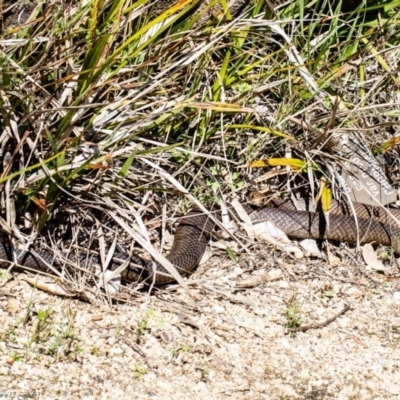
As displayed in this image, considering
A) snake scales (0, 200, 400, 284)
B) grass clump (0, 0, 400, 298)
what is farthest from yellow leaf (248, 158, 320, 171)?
snake scales (0, 200, 400, 284)

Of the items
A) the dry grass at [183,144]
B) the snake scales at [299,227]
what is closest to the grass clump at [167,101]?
the dry grass at [183,144]

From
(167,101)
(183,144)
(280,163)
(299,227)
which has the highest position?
(167,101)

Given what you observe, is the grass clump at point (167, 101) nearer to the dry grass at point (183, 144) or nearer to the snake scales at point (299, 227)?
the dry grass at point (183, 144)

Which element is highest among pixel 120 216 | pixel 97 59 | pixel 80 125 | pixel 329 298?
pixel 97 59

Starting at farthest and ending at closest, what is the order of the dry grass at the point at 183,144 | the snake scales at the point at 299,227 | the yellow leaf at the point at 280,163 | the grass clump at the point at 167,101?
1. the yellow leaf at the point at 280,163
2. the snake scales at the point at 299,227
3. the grass clump at the point at 167,101
4. the dry grass at the point at 183,144

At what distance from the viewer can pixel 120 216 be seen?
4.58m

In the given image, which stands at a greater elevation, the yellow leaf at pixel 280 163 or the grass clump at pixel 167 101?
the grass clump at pixel 167 101

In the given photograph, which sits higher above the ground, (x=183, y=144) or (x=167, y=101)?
(x=167, y=101)

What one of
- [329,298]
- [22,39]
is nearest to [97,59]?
[22,39]

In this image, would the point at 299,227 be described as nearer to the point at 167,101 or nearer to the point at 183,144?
the point at 183,144

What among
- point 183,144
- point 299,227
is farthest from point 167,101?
point 299,227

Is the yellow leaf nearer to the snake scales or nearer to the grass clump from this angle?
the grass clump

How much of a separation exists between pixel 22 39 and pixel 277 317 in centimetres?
187

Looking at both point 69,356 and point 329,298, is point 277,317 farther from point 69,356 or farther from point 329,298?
point 69,356
